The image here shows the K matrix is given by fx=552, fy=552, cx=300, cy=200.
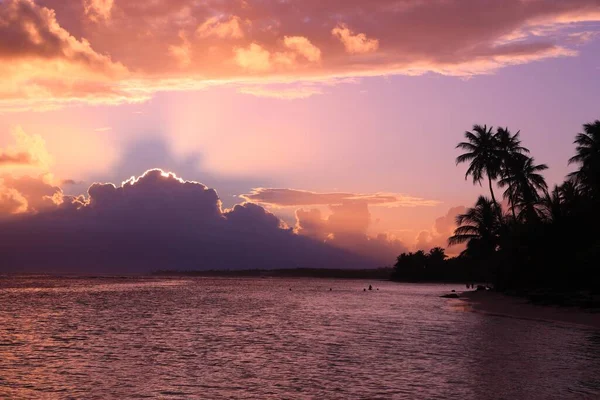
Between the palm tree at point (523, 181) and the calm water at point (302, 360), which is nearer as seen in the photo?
the calm water at point (302, 360)

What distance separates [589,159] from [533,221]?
937cm

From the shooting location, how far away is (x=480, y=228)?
3324 inches

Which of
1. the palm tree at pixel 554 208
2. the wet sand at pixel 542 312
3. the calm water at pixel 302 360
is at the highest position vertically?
the palm tree at pixel 554 208

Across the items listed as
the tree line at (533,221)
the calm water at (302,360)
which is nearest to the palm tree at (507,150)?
the tree line at (533,221)

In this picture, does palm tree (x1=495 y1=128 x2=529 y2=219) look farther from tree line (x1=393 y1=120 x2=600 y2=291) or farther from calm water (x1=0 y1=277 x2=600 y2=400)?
calm water (x1=0 y1=277 x2=600 y2=400)

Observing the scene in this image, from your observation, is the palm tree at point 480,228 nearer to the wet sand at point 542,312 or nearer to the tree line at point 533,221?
the tree line at point 533,221

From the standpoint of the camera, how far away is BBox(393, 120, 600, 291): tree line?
53.2m

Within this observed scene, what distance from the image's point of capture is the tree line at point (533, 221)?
5319 centimetres

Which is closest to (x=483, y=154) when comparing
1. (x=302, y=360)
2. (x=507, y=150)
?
(x=507, y=150)

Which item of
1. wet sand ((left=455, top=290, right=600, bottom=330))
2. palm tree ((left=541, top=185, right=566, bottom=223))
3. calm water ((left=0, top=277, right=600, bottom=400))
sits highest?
palm tree ((left=541, top=185, right=566, bottom=223))

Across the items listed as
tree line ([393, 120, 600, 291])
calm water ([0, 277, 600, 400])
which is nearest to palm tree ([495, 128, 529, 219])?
tree line ([393, 120, 600, 291])

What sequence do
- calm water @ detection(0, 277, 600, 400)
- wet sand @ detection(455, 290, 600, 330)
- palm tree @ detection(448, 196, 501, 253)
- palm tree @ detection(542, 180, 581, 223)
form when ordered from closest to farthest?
calm water @ detection(0, 277, 600, 400) → wet sand @ detection(455, 290, 600, 330) → palm tree @ detection(542, 180, 581, 223) → palm tree @ detection(448, 196, 501, 253)

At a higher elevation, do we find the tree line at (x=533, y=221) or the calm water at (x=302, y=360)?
the tree line at (x=533, y=221)

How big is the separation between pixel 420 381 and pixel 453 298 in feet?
197
